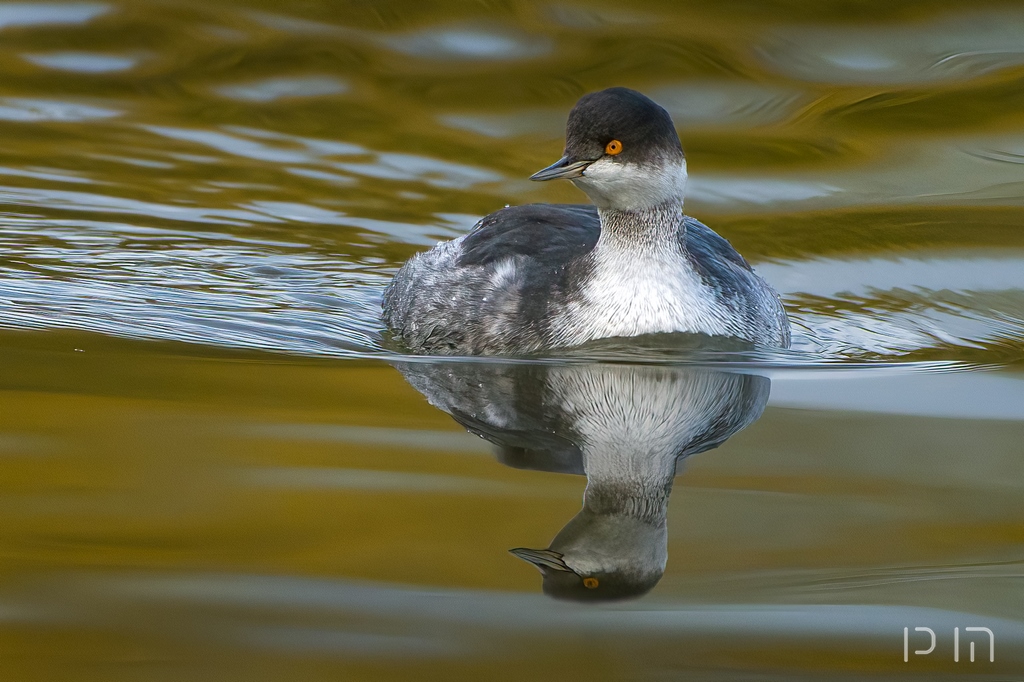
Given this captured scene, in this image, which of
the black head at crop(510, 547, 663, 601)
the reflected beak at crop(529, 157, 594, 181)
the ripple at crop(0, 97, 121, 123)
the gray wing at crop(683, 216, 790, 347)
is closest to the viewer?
the black head at crop(510, 547, 663, 601)

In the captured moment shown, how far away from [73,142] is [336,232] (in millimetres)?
2704

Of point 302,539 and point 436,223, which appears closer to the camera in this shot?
point 302,539

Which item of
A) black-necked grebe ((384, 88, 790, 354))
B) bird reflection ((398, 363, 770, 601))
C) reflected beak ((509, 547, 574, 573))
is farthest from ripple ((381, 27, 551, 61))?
reflected beak ((509, 547, 574, 573))

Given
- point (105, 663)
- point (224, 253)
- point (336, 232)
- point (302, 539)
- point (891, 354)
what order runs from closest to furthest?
point (105, 663), point (302, 539), point (891, 354), point (224, 253), point (336, 232)

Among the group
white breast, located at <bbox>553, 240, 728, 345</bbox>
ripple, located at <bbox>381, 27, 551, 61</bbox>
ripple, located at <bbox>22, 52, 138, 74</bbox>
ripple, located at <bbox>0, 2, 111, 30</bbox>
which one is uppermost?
ripple, located at <bbox>0, 2, 111, 30</bbox>

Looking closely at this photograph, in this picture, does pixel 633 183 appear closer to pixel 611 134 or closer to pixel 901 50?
pixel 611 134

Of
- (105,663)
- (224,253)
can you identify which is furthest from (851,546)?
(224,253)

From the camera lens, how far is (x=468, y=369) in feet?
19.7

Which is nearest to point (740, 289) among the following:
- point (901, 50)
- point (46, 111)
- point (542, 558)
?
point (542, 558)

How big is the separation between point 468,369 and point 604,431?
4.44ft

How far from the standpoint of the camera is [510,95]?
36.5 ft

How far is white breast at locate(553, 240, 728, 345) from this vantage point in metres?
6.41

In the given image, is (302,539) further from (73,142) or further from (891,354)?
(73,142)

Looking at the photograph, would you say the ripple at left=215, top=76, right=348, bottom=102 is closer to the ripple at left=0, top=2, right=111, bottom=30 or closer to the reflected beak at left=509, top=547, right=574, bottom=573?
the ripple at left=0, top=2, right=111, bottom=30
